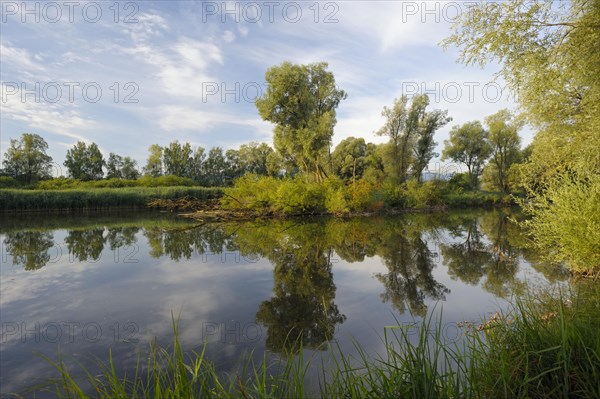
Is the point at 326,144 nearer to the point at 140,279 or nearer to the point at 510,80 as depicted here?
the point at 510,80

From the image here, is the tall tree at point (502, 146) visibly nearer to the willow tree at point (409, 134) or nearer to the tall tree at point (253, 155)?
the willow tree at point (409, 134)

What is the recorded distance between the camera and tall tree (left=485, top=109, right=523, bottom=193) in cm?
4550

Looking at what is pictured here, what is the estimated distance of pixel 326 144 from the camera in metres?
30.6

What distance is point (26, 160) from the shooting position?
1977 inches

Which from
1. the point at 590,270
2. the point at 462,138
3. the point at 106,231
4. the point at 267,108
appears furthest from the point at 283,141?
the point at 462,138

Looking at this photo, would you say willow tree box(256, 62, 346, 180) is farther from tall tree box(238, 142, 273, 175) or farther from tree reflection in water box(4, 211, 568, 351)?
tall tree box(238, 142, 273, 175)

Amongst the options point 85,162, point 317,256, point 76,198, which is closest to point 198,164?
point 85,162

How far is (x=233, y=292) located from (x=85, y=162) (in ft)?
206

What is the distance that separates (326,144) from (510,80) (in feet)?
71.1

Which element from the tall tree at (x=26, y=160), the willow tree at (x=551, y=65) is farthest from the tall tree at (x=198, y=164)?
the willow tree at (x=551, y=65)

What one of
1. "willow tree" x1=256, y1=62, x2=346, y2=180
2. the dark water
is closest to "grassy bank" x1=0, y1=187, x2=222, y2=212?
"willow tree" x1=256, y1=62, x2=346, y2=180

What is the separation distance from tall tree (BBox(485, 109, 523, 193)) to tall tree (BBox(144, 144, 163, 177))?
2397 inches

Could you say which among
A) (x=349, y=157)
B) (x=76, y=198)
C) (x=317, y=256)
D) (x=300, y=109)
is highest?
(x=300, y=109)

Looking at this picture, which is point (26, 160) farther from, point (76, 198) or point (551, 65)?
point (551, 65)
